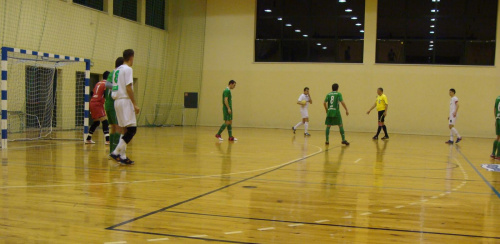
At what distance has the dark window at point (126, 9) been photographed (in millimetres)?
19766

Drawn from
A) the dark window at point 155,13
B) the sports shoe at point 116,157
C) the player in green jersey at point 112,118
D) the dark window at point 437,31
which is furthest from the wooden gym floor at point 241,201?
the dark window at point 155,13

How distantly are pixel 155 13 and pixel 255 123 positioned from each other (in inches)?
286

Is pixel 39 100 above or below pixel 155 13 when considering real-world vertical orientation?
below

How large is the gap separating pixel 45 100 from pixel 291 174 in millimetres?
11191

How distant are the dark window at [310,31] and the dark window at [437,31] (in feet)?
4.02

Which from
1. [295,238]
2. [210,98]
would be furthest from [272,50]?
[295,238]

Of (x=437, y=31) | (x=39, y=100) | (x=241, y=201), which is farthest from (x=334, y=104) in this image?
(x=437, y=31)

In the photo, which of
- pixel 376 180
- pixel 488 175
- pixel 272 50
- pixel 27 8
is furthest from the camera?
pixel 272 50

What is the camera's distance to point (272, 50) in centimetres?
2291

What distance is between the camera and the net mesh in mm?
13953

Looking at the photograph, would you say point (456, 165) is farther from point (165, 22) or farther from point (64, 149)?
point (165, 22)

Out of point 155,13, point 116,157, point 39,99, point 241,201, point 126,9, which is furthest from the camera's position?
point 155,13

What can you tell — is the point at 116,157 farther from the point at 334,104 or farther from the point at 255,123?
the point at 255,123

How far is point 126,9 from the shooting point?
20.6 meters
